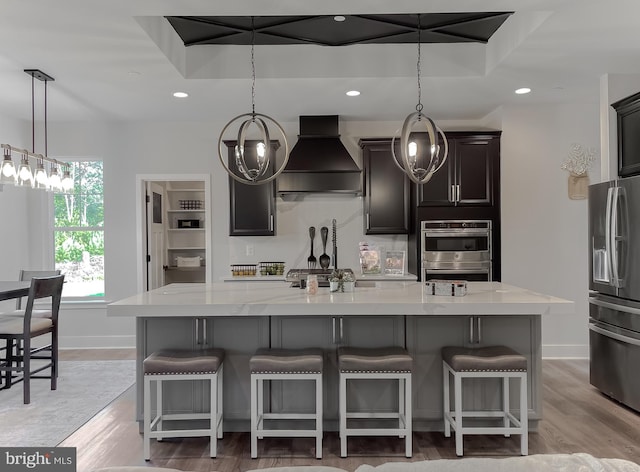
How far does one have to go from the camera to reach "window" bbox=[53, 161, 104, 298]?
584 cm

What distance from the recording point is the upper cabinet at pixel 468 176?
16.8ft

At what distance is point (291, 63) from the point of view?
407 cm

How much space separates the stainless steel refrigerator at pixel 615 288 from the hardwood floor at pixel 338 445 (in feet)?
0.96

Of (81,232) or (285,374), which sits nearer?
(285,374)

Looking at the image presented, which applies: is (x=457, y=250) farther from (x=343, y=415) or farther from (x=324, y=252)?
(x=343, y=415)

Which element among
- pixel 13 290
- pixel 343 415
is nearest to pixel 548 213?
pixel 343 415

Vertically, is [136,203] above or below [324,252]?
above

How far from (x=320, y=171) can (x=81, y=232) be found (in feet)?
10.1

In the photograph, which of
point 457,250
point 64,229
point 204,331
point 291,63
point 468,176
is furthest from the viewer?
point 64,229

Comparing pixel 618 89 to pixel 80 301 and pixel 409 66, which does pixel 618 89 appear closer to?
pixel 409 66

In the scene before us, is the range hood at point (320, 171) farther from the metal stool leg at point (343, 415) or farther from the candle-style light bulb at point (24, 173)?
the metal stool leg at point (343, 415)

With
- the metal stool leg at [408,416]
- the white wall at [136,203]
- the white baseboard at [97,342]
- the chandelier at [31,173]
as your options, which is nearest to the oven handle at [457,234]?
the white wall at [136,203]

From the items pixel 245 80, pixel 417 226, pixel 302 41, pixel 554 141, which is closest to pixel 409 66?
pixel 302 41

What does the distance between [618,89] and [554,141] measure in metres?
1.12
